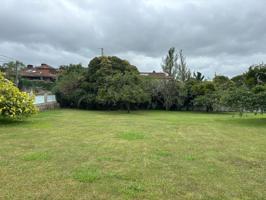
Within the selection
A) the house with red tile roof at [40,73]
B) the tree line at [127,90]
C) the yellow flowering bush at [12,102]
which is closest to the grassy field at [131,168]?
the yellow flowering bush at [12,102]

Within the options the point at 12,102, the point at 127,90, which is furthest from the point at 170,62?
the point at 12,102

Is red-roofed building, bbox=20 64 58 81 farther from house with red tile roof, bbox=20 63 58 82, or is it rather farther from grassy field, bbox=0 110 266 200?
grassy field, bbox=0 110 266 200

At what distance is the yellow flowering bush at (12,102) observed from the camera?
11.8 m

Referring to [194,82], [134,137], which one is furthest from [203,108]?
[134,137]

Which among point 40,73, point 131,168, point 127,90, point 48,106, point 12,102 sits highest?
point 40,73

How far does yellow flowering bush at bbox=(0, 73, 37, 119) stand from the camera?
11805mm

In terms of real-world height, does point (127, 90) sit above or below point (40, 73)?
below

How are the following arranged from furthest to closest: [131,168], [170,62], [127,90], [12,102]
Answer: [170,62] < [127,90] < [12,102] < [131,168]

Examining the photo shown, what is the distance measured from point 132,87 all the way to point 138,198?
1994 centimetres

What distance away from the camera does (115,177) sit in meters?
4.59

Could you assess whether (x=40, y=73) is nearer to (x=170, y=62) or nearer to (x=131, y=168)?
(x=170, y=62)

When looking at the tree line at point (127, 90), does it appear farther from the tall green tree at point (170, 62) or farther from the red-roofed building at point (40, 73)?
the red-roofed building at point (40, 73)

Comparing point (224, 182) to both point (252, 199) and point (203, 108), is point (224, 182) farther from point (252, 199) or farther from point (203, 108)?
point (203, 108)

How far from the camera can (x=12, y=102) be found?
1195cm
